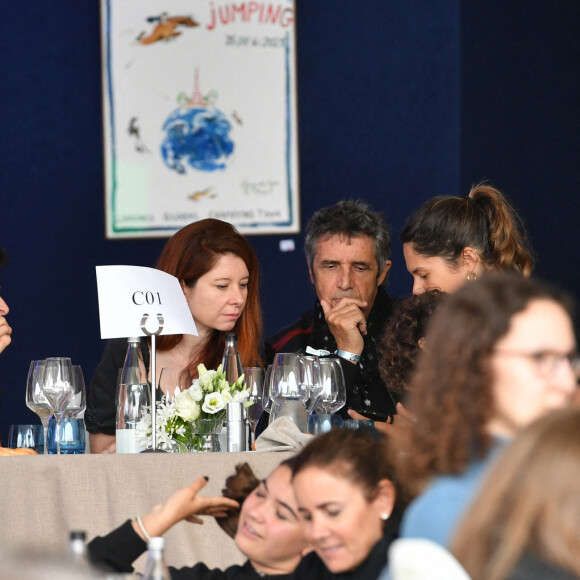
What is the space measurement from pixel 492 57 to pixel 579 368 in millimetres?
2872

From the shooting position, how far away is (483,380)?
1.18 metres

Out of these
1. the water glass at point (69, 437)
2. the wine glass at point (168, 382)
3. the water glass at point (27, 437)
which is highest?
the wine glass at point (168, 382)

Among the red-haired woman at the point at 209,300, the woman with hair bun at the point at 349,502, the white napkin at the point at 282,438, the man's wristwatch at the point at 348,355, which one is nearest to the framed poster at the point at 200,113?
the red-haired woman at the point at 209,300

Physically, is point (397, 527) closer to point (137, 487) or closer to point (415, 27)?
point (137, 487)

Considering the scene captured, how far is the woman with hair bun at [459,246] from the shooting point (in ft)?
8.92

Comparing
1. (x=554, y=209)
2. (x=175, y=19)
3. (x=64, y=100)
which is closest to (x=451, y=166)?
(x=554, y=209)

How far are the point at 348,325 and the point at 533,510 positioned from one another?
208 cm

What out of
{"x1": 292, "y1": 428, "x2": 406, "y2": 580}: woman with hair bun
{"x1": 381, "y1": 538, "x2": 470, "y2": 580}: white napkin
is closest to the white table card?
{"x1": 292, "y1": 428, "x2": 406, "y2": 580}: woman with hair bun

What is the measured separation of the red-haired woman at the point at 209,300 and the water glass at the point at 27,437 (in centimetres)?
32

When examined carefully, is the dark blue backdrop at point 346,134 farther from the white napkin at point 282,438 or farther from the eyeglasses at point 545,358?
the eyeglasses at point 545,358

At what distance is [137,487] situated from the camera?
2006 millimetres

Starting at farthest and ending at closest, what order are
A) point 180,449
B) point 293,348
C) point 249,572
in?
point 293,348 < point 180,449 < point 249,572

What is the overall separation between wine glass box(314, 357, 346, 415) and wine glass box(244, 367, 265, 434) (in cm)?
15

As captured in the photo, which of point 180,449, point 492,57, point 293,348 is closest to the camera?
point 180,449
